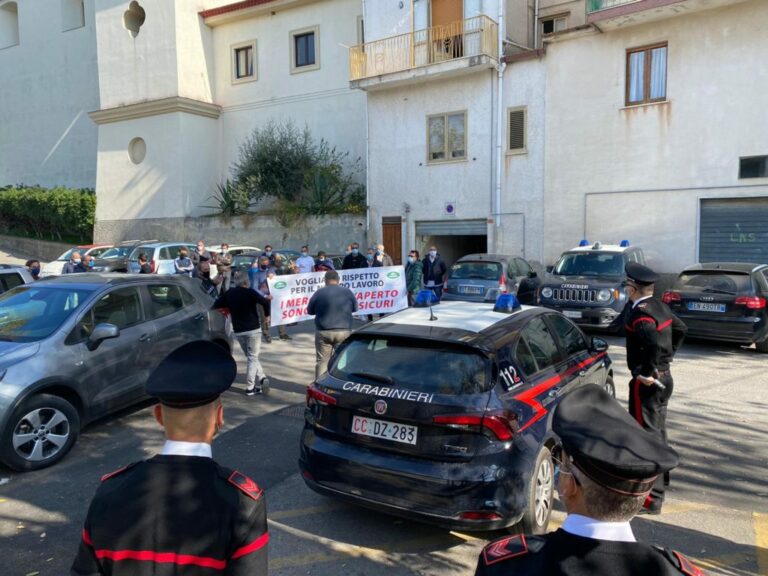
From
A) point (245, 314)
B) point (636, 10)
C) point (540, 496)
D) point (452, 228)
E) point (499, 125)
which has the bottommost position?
point (540, 496)

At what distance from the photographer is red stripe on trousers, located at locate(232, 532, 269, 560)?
5.46 ft

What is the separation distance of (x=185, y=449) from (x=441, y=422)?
2.26 m

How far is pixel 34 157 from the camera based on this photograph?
3347 cm

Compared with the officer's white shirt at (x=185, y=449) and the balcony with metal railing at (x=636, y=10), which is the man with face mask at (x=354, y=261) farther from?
the officer's white shirt at (x=185, y=449)

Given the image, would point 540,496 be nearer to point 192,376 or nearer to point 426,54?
point 192,376

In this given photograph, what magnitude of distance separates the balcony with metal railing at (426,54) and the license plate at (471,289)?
8.87 metres

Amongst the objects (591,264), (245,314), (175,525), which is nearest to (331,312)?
(245,314)

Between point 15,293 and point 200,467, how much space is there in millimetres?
6200

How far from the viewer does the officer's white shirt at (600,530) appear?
144cm

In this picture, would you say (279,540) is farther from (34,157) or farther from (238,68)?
(34,157)

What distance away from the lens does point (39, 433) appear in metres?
5.36

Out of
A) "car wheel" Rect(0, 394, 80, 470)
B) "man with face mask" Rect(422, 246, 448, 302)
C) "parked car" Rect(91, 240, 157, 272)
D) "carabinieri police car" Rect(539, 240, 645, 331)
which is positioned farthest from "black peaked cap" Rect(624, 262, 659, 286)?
"parked car" Rect(91, 240, 157, 272)

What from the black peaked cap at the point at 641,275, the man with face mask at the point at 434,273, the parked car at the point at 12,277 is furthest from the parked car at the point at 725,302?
the parked car at the point at 12,277

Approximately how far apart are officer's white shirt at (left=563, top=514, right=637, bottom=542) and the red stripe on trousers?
857 mm
